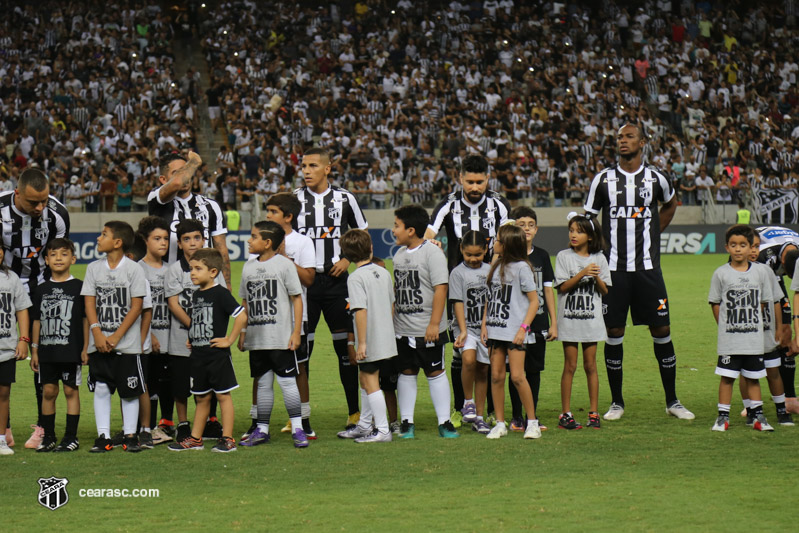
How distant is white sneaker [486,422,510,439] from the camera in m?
7.77

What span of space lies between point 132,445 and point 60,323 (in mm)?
1058

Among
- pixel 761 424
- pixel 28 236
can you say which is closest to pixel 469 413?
pixel 761 424

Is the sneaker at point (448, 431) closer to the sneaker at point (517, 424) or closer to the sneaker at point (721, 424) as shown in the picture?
the sneaker at point (517, 424)

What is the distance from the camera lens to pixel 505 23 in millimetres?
38031

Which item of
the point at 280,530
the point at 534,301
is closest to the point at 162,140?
the point at 534,301

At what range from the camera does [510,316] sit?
7797 millimetres

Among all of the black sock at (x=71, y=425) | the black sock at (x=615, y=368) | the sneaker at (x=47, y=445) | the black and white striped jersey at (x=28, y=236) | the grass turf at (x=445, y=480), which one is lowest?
the grass turf at (x=445, y=480)

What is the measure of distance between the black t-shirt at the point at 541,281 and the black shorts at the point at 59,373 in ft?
11.6

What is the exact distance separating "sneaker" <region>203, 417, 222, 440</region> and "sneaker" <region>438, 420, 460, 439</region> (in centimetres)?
177

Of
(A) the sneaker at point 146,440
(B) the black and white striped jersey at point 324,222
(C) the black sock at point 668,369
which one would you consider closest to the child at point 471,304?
(B) the black and white striped jersey at point 324,222

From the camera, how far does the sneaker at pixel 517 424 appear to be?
319 inches


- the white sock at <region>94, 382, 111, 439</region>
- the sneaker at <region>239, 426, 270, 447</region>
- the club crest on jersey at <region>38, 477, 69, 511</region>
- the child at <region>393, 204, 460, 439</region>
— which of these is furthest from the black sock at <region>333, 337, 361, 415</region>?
the club crest on jersey at <region>38, 477, 69, 511</region>

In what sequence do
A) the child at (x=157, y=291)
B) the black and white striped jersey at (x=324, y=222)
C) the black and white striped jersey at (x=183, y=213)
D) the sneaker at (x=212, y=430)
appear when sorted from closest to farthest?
the child at (x=157, y=291)
the sneaker at (x=212, y=430)
the black and white striped jersey at (x=183, y=213)
the black and white striped jersey at (x=324, y=222)

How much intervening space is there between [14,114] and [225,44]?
7.85m
